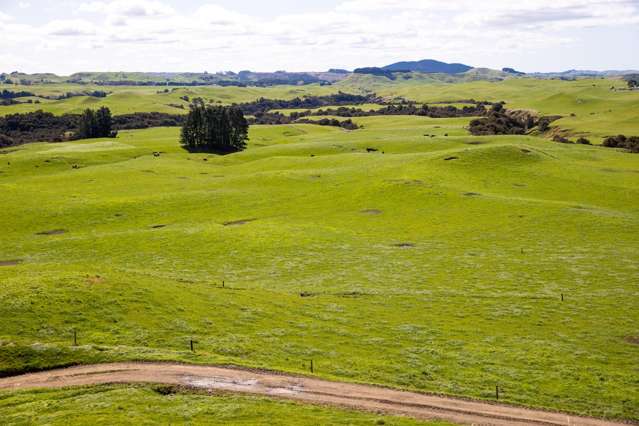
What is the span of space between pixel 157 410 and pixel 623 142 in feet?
571

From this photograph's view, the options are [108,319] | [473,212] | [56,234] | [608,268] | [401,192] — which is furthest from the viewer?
[401,192]

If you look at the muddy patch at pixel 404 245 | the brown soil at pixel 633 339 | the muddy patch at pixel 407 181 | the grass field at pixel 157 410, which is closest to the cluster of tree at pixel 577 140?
the muddy patch at pixel 407 181

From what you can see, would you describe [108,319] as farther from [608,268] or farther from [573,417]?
[608,268]

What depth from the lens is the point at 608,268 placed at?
237 feet

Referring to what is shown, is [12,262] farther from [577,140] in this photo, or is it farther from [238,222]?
[577,140]

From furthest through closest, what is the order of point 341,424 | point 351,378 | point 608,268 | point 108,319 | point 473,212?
point 473,212 < point 608,268 < point 108,319 < point 351,378 < point 341,424

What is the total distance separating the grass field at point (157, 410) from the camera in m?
33.0

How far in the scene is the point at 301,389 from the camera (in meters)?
38.9

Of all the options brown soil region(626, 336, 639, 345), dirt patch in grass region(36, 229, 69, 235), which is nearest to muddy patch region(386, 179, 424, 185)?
dirt patch in grass region(36, 229, 69, 235)

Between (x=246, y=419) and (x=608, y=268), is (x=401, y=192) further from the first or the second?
(x=246, y=419)

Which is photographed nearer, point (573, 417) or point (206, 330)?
point (573, 417)

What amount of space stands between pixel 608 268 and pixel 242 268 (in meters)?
49.6

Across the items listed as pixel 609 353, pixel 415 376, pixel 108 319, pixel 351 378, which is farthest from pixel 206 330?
pixel 609 353

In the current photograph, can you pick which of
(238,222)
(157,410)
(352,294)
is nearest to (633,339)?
(352,294)
